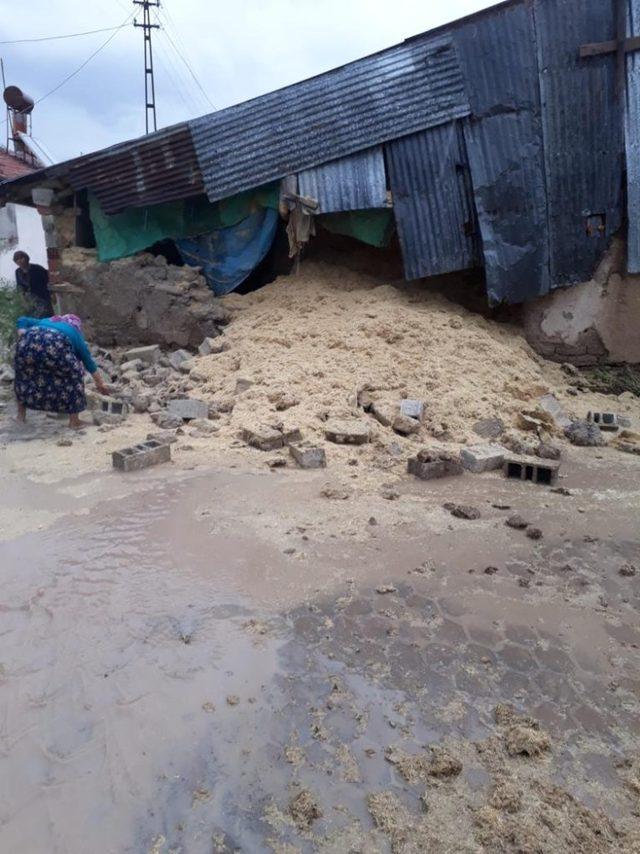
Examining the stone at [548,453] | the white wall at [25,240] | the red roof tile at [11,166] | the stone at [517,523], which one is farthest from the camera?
the white wall at [25,240]

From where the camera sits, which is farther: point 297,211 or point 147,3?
point 147,3

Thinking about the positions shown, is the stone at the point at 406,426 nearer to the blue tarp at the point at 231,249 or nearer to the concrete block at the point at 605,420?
the concrete block at the point at 605,420

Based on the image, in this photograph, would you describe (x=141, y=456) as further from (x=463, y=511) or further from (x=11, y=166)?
(x=11, y=166)

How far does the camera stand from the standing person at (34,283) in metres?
9.05

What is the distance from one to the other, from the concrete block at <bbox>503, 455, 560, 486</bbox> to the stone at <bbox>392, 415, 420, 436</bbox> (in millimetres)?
946

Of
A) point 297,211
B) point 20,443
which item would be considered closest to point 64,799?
point 20,443

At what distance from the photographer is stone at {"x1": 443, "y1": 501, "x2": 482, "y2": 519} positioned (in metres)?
4.10

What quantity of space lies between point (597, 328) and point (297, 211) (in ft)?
13.6

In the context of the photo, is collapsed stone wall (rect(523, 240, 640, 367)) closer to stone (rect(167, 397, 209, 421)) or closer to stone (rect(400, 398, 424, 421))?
stone (rect(400, 398, 424, 421))

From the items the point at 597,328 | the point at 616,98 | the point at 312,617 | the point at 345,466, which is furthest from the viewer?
the point at 597,328

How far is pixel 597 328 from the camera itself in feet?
24.7

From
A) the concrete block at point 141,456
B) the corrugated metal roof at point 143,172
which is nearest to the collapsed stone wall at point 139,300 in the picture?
the corrugated metal roof at point 143,172

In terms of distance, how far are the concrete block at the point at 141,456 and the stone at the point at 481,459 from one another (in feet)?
8.39

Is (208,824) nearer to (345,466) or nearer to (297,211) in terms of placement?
(345,466)
